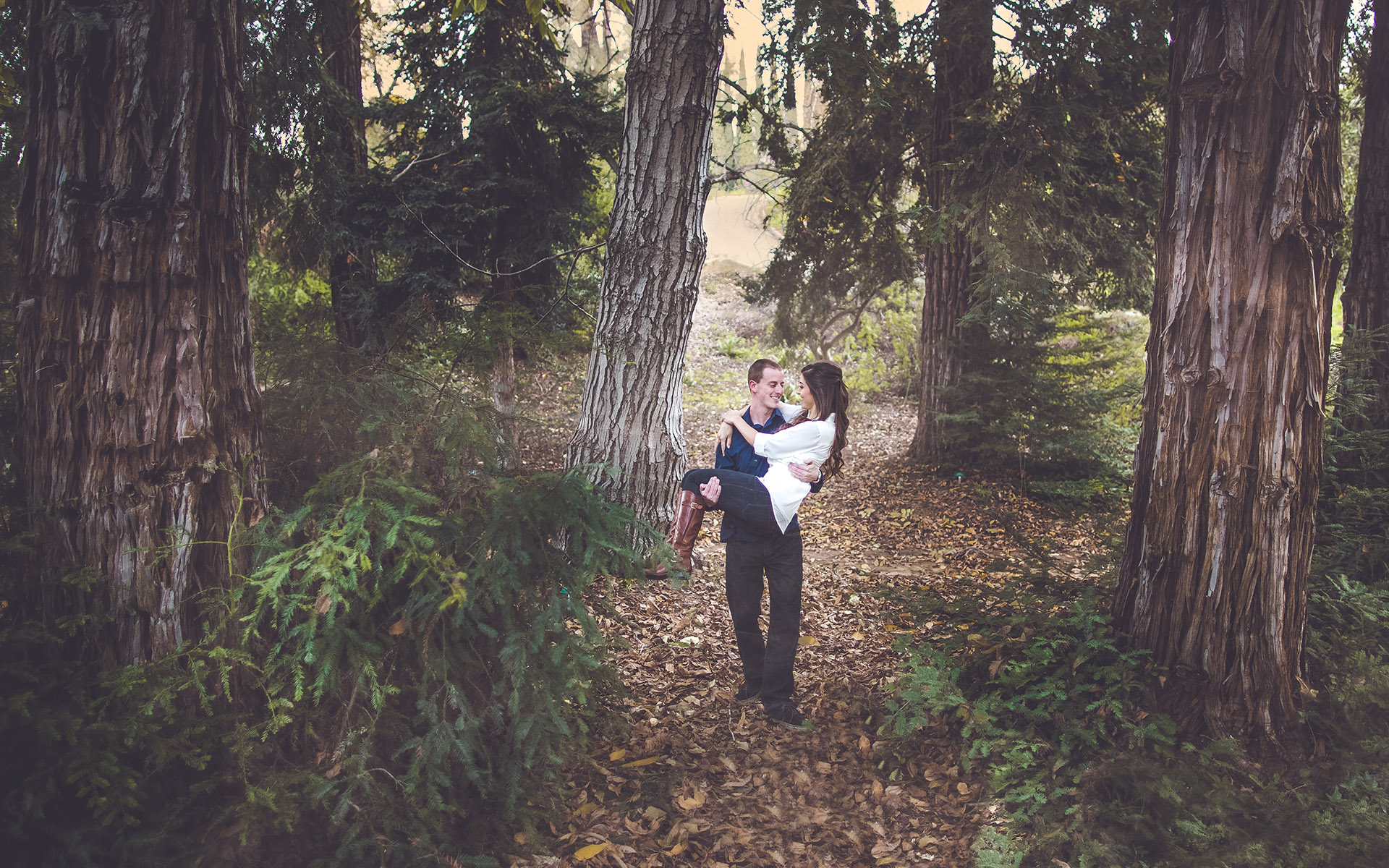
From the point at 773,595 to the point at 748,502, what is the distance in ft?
1.82

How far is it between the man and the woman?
67 mm

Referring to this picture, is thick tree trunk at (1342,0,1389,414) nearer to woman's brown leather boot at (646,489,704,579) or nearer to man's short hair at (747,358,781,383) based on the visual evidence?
man's short hair at (747,358,781,383)

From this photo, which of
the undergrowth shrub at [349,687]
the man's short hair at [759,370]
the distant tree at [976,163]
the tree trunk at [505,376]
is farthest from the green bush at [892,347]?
the undergrowth shrub at [349,687]

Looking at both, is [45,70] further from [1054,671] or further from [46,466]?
[1054,671]

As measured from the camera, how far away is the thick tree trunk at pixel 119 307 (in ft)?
8.59

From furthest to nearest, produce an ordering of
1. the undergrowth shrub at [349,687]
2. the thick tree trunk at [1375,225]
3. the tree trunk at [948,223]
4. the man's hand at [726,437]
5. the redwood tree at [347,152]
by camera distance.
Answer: the tree trunk at [948,223] → the redwood tree at [347,152] → the thick tree trunk at [1375,225] → the man's hand at [726,437] → the undergrowth shrub at [349,687]

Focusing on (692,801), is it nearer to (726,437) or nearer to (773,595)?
(773,595)

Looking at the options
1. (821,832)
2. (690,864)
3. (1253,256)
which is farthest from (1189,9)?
(690,864)

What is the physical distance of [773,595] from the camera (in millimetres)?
3906

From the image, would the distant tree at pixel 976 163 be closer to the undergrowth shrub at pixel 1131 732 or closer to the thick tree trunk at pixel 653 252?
the thick tree trunk at pixel 653 252

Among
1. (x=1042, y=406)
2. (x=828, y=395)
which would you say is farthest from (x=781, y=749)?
(x=1042, y=406)

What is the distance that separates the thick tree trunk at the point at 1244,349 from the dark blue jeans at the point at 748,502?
1856 mm

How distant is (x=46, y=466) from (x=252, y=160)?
508 cm

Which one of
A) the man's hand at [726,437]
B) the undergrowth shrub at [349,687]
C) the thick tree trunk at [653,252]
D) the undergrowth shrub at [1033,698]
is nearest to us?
the undergrowth shrub at [349,687]
